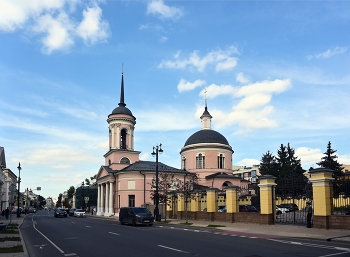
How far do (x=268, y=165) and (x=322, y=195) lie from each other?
193 feet

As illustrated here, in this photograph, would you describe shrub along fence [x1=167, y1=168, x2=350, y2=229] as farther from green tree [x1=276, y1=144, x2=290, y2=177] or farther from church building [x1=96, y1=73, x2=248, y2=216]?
green tree [x1=276, y1=144, x2=290, y2=177]

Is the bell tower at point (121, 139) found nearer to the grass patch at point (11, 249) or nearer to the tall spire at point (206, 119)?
the tall spire at point (206, 119)

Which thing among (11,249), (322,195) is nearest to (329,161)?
(322,195)

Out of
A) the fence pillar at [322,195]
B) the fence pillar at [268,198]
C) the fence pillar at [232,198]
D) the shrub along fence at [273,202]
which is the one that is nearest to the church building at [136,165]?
the shrub along fence at [273,202]

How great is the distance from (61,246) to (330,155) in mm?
60207

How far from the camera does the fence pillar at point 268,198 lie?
81.4 feet

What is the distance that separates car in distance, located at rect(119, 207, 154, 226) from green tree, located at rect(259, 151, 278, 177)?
4808cm

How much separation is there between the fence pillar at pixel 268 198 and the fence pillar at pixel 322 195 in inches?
150

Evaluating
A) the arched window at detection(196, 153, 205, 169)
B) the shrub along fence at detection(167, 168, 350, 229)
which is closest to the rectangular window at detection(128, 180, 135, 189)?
the arched window at detection(196, 153, 205, 169)

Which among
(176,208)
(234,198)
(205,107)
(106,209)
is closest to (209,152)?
(205,107)

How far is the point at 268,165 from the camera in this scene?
257ft

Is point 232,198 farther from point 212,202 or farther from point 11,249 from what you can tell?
point 11,249

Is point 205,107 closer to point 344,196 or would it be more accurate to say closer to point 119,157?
point 119,157

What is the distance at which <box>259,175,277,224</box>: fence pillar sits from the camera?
24.8 metres
